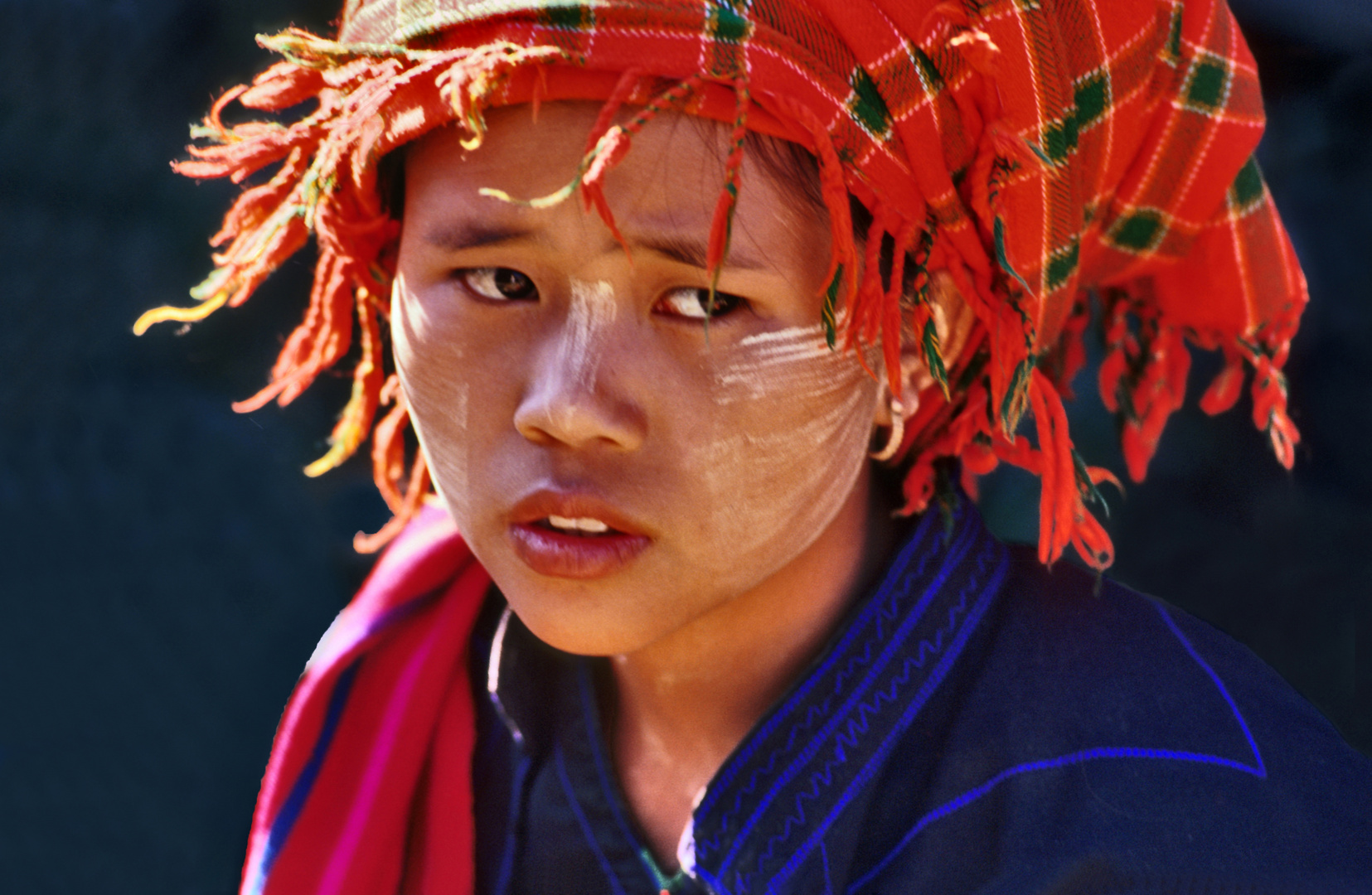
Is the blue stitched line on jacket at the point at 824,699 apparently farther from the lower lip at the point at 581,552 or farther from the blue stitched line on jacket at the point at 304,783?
the blue stitched line on jacket at the point at 304,783

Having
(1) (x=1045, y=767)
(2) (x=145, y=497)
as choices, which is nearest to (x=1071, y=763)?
(1) (x=1045, y=767)

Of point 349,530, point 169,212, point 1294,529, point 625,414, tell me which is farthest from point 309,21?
point 1294,529

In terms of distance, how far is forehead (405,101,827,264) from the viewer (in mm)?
1018

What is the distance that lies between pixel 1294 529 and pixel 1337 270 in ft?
1.27

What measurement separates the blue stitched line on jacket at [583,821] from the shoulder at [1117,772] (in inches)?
11.6

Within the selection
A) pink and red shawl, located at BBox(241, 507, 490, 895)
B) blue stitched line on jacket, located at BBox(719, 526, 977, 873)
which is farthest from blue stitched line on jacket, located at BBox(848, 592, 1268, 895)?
pink and red shawl, located at BBox(241, 507, 490, 895)

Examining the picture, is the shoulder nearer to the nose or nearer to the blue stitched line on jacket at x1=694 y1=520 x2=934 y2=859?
the blue stitched line on jacket at x1=694 y1=520 x2=934 y2=859

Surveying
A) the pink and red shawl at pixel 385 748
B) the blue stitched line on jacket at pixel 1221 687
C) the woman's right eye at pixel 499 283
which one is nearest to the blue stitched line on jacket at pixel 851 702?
the blue stitched line on jacket at pixel 1221 687

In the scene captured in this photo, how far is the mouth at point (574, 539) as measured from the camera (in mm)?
1092

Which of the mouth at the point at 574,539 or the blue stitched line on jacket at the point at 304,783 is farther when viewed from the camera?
the blue stitched line on jacket at the point at 304,783

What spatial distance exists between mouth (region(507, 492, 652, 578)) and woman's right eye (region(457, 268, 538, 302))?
190mm

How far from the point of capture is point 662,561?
1114 millimetres

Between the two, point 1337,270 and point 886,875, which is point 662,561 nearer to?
point 886,875

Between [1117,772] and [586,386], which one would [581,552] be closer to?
[586,386]
